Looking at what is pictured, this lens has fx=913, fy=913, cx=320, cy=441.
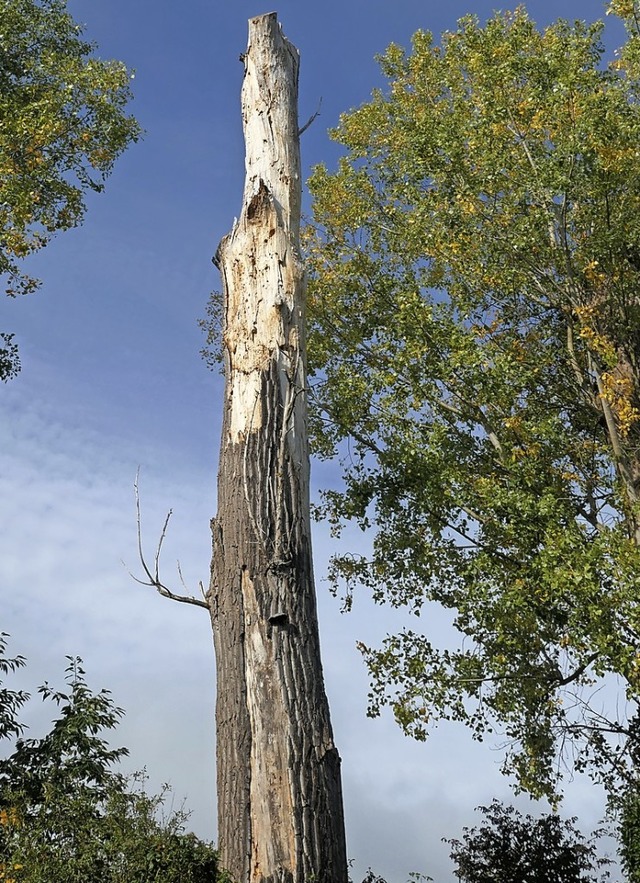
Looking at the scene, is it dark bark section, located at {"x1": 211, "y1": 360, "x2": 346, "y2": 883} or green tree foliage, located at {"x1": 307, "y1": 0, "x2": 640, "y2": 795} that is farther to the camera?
green tree foliage, located at {"x1": 307, "y1": 0, "x2": 640, "y2": 795}

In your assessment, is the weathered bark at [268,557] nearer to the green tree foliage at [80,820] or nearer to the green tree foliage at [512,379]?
the green tree foliage at [80,820]

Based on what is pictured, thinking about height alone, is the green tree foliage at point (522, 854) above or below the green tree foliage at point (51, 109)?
below

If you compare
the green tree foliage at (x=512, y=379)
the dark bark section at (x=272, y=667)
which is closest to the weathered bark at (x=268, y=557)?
the dark bark section at (x=272, y=667)

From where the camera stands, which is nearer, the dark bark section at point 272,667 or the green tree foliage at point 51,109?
the dark bark section at point 272,667

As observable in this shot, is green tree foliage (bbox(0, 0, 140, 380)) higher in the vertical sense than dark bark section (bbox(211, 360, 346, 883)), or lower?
higher

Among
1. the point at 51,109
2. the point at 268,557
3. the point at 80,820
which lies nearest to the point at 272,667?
the point at 268,557

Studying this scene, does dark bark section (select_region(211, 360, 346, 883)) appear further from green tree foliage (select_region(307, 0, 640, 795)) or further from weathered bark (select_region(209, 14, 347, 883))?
green tree foliage (select_region(307, 0, 640, 795))

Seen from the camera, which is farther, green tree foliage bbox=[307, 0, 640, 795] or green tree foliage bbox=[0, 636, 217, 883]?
green tree foliage bbox=[307, 0, 640, 795]

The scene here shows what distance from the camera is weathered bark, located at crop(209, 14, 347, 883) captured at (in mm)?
5734

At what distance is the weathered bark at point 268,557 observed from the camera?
18.8 ft

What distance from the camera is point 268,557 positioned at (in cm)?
641

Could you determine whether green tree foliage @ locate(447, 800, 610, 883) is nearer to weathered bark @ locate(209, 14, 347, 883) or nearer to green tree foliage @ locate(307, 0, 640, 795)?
green tree foliage @ locate(307, 0, 640, 795)

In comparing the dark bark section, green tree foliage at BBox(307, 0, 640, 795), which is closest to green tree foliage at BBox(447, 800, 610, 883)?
green tree foliage at BBox(307, 0, 640, 795)

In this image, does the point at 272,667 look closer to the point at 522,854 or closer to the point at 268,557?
the point at 268,557
